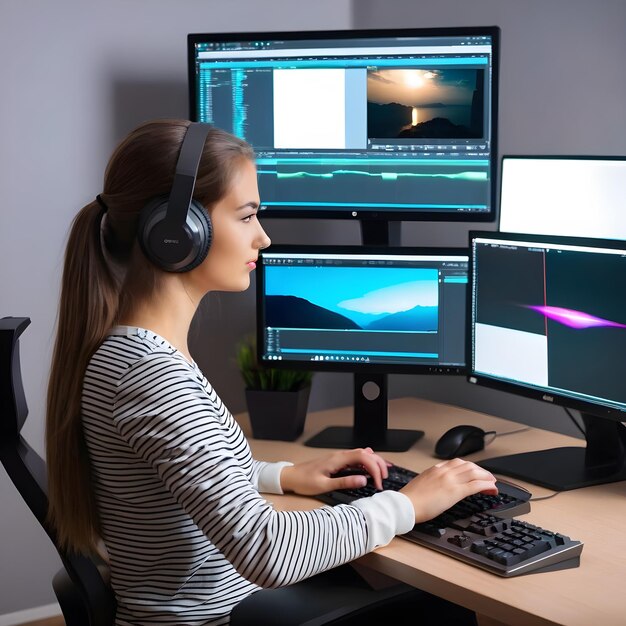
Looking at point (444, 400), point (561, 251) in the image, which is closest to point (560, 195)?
point (561, 251)

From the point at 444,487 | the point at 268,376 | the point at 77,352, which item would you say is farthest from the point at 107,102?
the point at 444,487

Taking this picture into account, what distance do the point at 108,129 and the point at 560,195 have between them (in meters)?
1.06

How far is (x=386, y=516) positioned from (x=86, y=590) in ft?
1.37

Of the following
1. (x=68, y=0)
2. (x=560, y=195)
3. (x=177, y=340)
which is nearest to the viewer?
(x=177, y=340)

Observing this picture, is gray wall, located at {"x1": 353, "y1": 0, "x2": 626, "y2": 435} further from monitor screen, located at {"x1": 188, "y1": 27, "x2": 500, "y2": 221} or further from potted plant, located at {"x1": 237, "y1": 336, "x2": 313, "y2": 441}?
potted plant, located at {"x1": 237, "y1": 336, "x2": 313, "y2": 441}

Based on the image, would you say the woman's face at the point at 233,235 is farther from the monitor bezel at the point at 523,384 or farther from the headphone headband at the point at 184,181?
the monitor bezel at the point at 523,384

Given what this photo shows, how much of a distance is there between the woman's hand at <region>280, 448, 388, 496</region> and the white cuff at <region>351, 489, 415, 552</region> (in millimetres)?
181

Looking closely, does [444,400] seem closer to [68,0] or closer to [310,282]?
[310,282]

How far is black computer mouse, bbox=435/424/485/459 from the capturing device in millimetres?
1844

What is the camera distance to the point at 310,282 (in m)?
1.98

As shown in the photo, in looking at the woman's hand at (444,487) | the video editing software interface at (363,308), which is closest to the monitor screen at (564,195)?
the video editing software interface at (363,308)

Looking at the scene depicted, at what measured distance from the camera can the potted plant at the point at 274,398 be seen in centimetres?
199

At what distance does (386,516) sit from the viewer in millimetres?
Answer: 1357

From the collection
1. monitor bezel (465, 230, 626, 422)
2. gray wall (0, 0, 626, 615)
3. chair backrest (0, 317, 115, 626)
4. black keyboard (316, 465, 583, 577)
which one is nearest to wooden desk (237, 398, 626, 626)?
black keyboard (316, 465, 583, 577)
